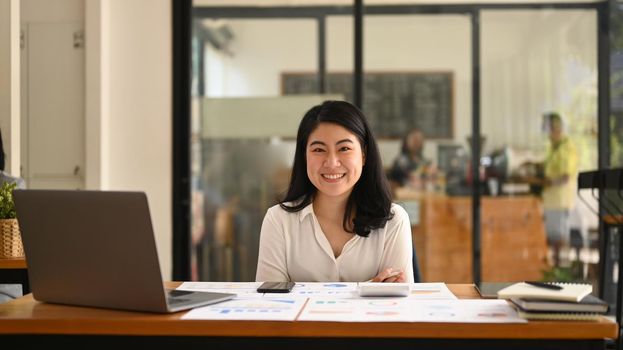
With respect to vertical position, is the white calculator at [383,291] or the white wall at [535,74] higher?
the white wall at [535,74]

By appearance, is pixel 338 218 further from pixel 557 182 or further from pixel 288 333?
pixel 557 182

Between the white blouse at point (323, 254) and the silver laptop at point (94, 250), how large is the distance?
2.63ft

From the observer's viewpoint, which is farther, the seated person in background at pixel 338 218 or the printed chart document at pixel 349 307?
the seated person in background at pixel 338 218

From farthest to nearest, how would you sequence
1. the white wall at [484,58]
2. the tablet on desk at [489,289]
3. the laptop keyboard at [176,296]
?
the white wall at [484,58] < the tablet on desk at [489,289] < the laptop keyboard at [176,296]

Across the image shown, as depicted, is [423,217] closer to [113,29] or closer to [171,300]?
[113,29]

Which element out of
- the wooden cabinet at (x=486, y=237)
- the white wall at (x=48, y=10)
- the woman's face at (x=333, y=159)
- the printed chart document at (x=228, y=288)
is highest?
the white wall at (x=48, y=10)

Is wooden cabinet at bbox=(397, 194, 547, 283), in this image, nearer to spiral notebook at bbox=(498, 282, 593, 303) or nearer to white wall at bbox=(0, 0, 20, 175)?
white wall at bbox=(0, 0, 20, 175)

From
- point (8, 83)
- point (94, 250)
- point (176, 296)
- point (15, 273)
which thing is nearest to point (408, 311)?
point (176, 296)

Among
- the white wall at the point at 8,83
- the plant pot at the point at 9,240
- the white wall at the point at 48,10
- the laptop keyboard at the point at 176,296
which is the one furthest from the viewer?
the white wall at the point at 48,10

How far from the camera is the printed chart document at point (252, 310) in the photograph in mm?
1786

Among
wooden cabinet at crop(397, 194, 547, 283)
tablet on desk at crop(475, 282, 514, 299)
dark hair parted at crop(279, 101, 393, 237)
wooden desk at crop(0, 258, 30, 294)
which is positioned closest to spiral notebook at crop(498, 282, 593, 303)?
tablet on desk at crop(475, 282, 514, 299)

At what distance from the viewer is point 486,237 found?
5699 millimetres

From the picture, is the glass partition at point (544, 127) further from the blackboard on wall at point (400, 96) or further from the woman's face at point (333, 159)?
the woman's face at point (333, 159)

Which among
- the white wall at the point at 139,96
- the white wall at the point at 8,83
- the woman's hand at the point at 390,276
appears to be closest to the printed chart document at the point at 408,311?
the woman's hand at the point at 390,276
